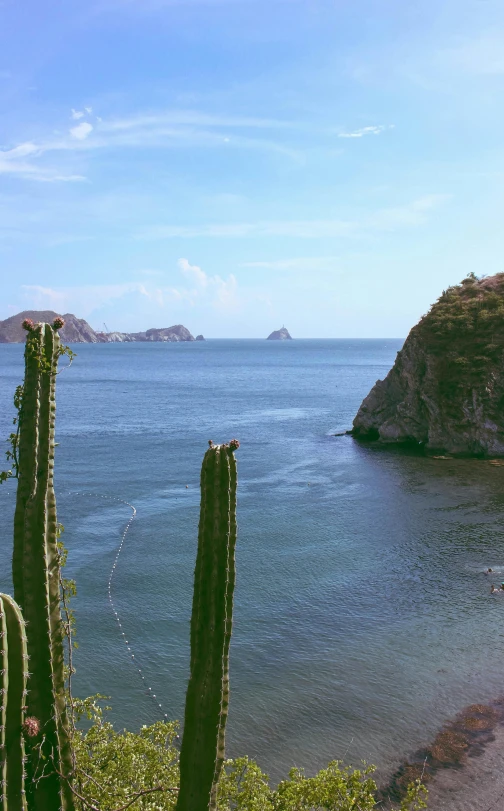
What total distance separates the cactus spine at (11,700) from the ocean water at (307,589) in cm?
1966

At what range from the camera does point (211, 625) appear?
12.4m

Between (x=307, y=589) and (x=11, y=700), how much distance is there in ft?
114

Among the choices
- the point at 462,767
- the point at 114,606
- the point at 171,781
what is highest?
Result: the point at 171,781

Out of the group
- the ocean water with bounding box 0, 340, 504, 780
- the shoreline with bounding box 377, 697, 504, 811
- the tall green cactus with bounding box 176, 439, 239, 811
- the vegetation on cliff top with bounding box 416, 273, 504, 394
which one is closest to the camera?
the tall green cactus with bounding box 176, 439, 239, 811

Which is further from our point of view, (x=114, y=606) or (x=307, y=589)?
(x=307, y=589)

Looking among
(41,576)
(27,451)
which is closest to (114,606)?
(41,576)

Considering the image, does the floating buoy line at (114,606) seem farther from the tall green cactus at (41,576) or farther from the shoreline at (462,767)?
the tall green cactus at (41,576)

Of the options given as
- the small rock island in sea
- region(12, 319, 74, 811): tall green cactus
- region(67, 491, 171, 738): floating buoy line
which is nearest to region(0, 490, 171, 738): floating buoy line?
region(67, 491, 171, 738): floating buoy line

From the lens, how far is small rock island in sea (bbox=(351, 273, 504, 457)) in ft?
261

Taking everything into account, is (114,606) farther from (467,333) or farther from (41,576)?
(467,333)

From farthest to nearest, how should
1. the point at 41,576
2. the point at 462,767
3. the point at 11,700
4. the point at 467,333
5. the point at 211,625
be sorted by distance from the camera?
the point at 467,333 < the point at 462,767 < the point at 211,625 < the point at 41,576 < the point at 11,700

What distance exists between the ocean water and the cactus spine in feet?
64.5

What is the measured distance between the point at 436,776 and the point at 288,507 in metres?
34.3

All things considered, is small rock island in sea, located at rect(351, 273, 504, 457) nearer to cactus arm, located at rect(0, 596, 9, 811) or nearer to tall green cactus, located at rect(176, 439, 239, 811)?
tall green cactus, located at rect(176, 439, 239, 811)
